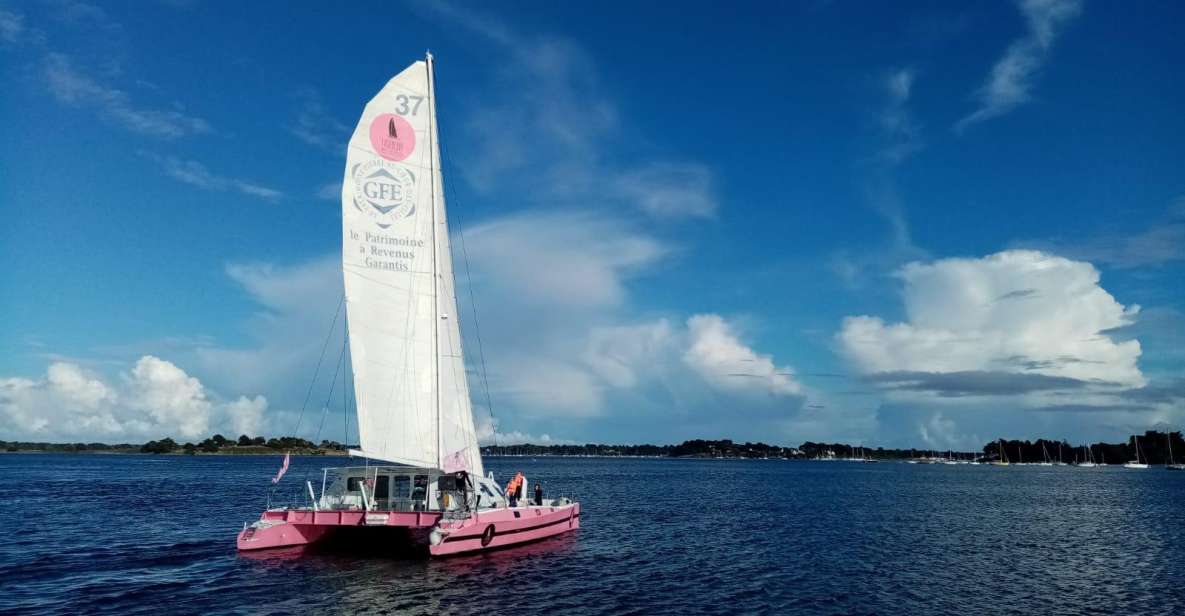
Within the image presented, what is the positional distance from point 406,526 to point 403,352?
7.15 meters

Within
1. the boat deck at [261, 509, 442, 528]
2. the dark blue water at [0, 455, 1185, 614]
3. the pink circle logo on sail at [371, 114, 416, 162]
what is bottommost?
the dark blue water at [0, 455, 1185, 614]

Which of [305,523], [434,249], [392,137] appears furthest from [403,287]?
[305,523]

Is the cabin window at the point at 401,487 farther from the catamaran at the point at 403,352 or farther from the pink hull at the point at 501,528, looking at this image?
the pink hull at the point at 501,528

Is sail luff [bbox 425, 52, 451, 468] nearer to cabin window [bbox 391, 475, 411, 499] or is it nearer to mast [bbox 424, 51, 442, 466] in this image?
mast [bbox 424, 51, 442, 466]

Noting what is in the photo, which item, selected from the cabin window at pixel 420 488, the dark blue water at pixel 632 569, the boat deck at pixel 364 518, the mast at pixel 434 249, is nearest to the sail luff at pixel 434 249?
the mast at pixel 434 249

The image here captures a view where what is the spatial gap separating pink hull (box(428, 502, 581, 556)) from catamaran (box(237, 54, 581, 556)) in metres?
0.07

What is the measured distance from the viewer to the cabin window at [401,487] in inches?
1340

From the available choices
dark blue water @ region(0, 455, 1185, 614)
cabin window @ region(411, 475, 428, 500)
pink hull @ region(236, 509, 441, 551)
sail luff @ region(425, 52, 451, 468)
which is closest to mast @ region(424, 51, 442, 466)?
sail luff @ region(425, 52, 451, 468)

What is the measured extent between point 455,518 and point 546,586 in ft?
18.2

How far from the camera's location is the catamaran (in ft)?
106

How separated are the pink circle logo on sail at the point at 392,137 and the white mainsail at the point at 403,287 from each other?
0.14 ft

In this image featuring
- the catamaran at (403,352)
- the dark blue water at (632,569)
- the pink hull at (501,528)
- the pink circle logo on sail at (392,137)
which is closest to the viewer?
the dark blue water at (632,569)

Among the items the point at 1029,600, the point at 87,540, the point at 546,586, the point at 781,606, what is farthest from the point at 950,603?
the point at 87,540

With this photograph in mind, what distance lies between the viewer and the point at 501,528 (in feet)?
111
